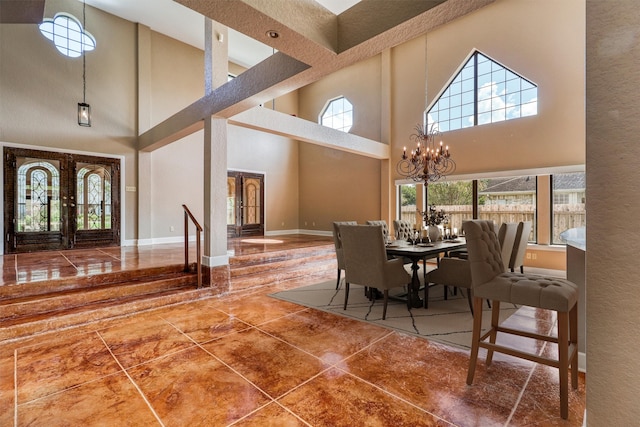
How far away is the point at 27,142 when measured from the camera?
18.4 feet

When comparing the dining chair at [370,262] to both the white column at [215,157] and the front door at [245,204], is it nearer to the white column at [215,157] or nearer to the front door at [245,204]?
the white column at [215,157]

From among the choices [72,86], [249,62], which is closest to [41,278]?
[72,86]

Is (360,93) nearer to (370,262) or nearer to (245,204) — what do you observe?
(245,204)

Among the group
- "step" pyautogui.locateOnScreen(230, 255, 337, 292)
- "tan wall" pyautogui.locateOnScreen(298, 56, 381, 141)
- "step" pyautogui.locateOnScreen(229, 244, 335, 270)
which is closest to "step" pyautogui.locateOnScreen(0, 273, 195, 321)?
"step" pyautogui.locateOnScreen(230, 255, 337, 292)

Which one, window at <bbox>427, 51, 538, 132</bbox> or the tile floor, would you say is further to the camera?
window at <bbox>427, 51, 538, 132</bbox>

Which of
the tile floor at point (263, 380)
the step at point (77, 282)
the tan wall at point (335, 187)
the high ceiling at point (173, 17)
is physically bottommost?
the tile floor at point (263, 380)

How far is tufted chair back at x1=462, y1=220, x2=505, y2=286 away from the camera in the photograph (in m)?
2.12

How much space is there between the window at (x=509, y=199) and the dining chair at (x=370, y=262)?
3.72 metres

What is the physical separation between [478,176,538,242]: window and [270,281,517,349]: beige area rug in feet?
8.19

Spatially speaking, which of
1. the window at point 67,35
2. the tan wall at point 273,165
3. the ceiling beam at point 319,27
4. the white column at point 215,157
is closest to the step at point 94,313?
the white column at point 215,157

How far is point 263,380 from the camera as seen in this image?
2143mm

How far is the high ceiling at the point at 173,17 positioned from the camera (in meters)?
5.91

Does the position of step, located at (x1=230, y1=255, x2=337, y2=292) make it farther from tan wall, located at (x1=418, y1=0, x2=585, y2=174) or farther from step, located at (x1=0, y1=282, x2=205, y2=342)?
tan wall, located at (x1=418, y1=0, x2=585, y2=174)

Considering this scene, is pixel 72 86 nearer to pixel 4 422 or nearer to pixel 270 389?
pixel 4 422
